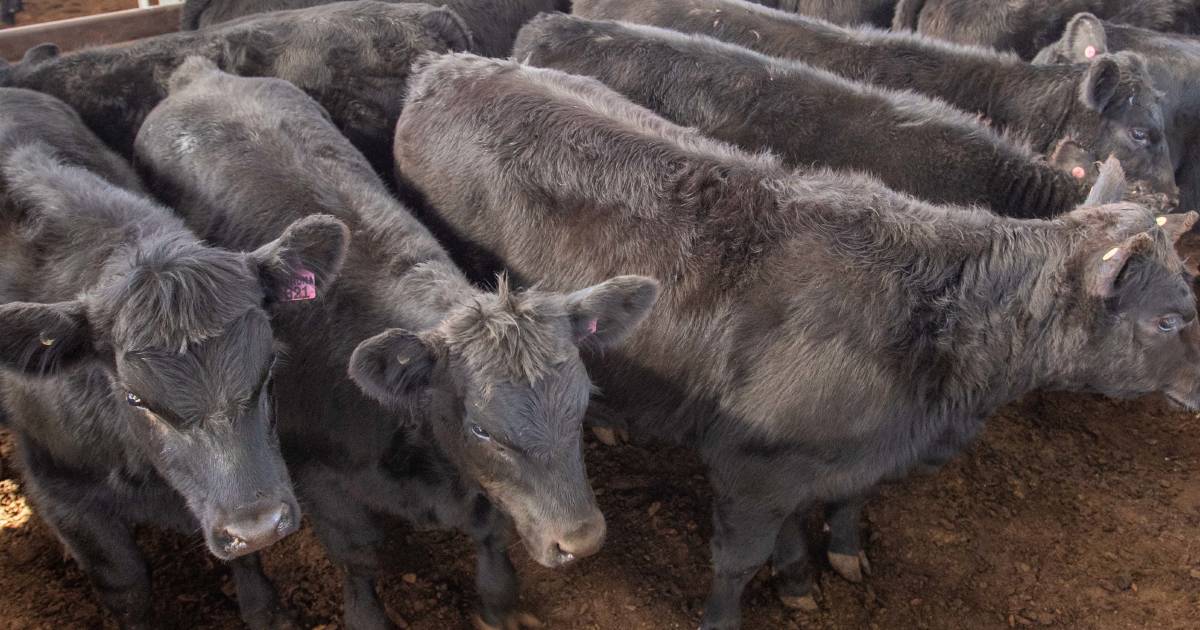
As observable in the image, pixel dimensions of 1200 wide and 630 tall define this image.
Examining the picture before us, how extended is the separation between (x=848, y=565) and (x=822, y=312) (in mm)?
1930

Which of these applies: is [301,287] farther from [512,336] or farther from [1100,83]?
[1100,83]

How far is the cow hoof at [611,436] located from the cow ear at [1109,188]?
3.23m

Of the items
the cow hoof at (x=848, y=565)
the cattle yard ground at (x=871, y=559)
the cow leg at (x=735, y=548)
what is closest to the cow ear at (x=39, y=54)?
the cattle yard ground at (x=871, y=559)

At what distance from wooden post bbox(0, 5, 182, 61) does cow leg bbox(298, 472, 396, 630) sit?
5504 millimetres

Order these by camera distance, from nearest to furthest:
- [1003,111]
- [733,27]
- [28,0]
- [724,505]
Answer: [724,505], [1003,111], [733,27], [28,0]

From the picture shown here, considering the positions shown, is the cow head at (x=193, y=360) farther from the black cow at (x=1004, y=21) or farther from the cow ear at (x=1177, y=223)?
the black cow at (x=1004, y=21)

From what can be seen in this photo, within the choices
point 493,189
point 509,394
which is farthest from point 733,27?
point 509,394

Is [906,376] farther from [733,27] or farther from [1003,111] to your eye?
[733,27]

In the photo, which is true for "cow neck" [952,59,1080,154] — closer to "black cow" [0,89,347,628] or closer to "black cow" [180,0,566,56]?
"black cow" [180,0,566,56]

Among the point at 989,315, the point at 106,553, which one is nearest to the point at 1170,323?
the point at 989,315

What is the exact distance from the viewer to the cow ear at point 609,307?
374 centimetres

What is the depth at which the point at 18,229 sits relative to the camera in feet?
14.1

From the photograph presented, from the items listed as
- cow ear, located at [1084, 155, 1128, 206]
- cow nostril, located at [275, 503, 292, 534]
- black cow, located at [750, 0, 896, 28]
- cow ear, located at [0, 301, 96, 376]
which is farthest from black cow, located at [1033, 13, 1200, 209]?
cow ear, located at [0, 301, 96, 376]

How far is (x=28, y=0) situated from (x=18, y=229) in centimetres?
1215
